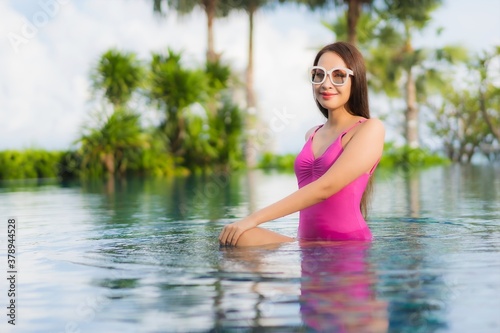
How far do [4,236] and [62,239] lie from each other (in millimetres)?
790

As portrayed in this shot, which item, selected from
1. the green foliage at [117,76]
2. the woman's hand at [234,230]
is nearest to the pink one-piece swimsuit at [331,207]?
the woman's hand at [234,230]

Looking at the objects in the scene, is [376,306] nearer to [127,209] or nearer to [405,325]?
[405,325]

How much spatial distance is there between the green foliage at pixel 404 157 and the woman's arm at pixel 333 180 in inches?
1210

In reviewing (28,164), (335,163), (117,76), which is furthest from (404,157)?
(335,163)

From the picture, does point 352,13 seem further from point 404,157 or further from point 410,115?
point 410,115

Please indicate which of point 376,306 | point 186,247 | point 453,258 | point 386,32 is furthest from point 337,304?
point 386,32

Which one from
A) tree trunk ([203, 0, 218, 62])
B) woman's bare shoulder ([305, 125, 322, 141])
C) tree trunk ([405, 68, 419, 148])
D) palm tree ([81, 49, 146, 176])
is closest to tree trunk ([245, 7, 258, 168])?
tree trunk ([203, 0, 218, 62])

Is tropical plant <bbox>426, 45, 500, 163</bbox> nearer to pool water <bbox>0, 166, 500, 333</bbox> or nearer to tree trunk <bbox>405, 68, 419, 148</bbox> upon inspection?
tree trunk <bbox>405, 68, 419, 148</bbox>

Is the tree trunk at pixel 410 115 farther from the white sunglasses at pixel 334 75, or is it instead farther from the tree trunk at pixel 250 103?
the white sunglasses at pixel 334 75

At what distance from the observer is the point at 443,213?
8656 mm

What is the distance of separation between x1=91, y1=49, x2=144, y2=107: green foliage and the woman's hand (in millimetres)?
22271

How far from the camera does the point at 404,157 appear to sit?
37.1 meters

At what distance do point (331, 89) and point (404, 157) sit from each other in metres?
32.7

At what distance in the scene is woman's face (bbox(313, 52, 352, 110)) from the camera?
4.96 meters
